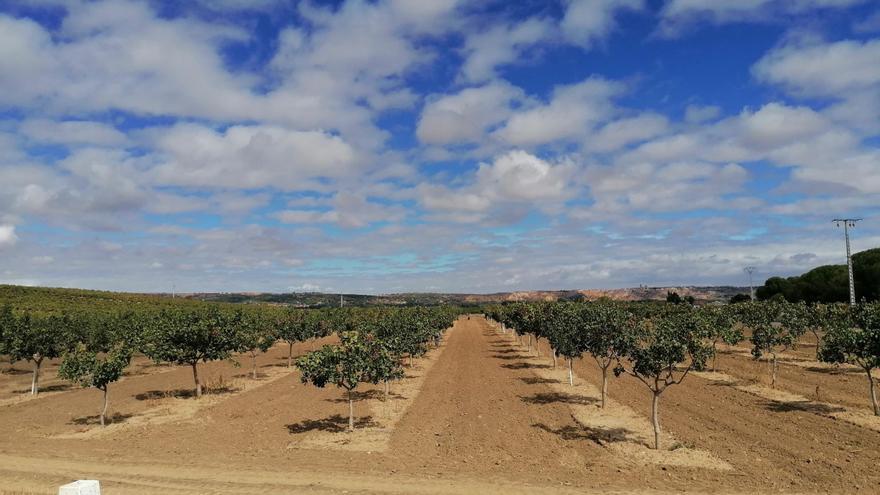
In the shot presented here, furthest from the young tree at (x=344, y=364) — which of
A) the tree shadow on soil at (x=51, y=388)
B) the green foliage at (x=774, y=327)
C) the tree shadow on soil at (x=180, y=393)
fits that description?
the tree shadow on soil at (x=51, y=388)

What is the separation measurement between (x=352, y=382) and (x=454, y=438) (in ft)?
19.1

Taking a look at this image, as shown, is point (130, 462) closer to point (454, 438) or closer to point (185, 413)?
point (185, 413)

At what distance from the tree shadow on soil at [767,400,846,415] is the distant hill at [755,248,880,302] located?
88385 millimetres

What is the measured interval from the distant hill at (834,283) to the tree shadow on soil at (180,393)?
351 ft

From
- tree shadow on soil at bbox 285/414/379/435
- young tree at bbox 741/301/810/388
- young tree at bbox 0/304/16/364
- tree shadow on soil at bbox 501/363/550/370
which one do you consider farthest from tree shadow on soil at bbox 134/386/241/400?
young tree at bbox 741/301/810/388

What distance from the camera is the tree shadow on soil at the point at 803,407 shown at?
99.1 feet

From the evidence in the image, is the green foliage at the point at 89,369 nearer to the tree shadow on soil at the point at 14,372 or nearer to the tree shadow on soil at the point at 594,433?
the tree shadow on soil at the point at 594,433

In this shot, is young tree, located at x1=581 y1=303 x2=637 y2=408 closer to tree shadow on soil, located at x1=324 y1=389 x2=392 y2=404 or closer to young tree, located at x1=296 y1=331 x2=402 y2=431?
young tree, located at x1=296 y1=331 x2=402 y2=431

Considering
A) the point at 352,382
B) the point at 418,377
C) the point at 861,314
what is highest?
the point at 861,314

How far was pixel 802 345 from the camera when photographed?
66375 mm

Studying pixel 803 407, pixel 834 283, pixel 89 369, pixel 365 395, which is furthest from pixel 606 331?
pixel 834 283

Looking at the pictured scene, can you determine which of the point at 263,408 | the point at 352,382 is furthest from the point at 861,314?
the point at 263,408

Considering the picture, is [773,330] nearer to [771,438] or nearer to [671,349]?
[771,438]

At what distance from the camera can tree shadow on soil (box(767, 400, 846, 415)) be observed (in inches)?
1190
